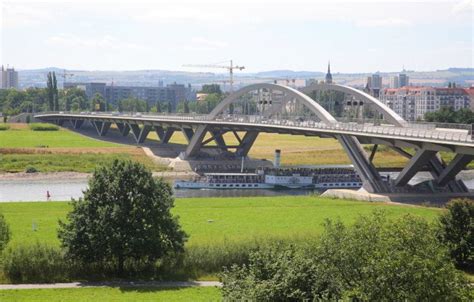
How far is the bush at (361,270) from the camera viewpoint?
22.4m

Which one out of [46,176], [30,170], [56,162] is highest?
[56,162]

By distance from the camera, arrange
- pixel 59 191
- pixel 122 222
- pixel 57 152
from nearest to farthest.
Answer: pixel 122 222
pixel 59 191
pixel 57 152

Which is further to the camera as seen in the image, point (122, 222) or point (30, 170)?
point (30, 170)

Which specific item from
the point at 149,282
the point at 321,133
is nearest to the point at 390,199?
the point at 321,133

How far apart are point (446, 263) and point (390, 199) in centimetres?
3757

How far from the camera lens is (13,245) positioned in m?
37.1

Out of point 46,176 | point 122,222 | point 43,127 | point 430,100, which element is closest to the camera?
point 122,222

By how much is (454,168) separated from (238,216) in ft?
61.1

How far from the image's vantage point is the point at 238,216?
167 feet

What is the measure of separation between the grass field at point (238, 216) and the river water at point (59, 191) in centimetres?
883

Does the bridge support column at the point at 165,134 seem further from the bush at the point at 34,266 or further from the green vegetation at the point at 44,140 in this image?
the bush at the point at 34,266

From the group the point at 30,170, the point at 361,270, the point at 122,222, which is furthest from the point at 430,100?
the point at 361,270

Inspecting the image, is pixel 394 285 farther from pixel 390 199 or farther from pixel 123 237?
pixel 390 199

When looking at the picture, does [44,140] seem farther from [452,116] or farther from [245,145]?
[452,116]
